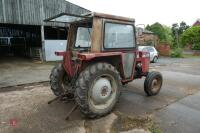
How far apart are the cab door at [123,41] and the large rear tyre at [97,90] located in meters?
0.58

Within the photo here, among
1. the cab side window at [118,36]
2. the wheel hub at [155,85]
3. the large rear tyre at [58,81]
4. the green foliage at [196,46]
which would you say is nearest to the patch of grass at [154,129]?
the cab side window at [118,36]

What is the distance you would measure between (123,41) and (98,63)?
3.60 feet

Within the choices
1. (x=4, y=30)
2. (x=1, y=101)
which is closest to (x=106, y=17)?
(x=1, y=101)

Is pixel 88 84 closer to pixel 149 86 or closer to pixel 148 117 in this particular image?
pixel 148 117

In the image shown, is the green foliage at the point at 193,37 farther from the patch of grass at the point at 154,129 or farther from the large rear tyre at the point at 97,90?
the patch of grass at the point at 154,129

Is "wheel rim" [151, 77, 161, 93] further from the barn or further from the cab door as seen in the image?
the barn

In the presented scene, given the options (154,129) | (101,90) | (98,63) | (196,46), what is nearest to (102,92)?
(101,90)

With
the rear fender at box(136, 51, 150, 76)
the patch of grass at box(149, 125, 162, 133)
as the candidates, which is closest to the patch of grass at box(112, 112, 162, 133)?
the patch of grass at box(149, 125, 162, 133)

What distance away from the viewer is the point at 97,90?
12.5 feet

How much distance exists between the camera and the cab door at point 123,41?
4137mm

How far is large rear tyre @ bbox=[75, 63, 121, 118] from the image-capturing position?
357 centimetres

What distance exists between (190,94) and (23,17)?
1128 cm

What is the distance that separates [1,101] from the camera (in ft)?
16.4

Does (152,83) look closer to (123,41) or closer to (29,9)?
(123,41)
